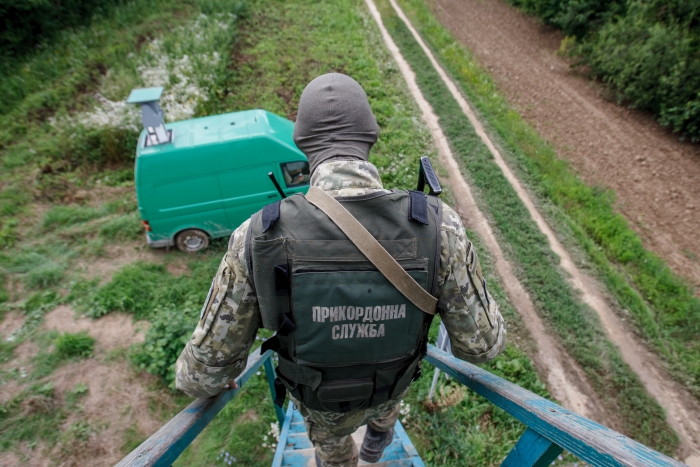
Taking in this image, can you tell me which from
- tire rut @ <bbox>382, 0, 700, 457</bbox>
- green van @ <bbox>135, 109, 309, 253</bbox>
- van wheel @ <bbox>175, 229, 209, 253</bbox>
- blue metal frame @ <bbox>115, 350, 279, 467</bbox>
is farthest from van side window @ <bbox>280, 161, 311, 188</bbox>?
blue metal frame @ <bbox>115, 350, 279, 467</bbox>

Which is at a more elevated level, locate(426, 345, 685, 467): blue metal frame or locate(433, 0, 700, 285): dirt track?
locate(426, 345, 685, 467): blue metal frame

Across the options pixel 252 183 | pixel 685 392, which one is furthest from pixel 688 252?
pixel 252 183

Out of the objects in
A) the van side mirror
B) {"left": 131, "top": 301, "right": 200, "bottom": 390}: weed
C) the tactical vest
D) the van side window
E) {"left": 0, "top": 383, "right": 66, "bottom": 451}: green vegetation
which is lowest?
{"left": 0, "top": 383, "right": 66, "bottom": 451}: green vegetation

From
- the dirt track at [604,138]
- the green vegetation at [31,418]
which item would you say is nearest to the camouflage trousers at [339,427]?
the green vegetation at [31,418]

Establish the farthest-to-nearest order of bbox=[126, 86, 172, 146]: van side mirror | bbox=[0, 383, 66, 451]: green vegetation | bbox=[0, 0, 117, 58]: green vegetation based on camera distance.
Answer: bbox=[0, 0, 117, 58]: green vegetation < bbox=[126, 86, 172, 146]: van side mirror < bbox=[0, 383, 66, 451]: green vegetation

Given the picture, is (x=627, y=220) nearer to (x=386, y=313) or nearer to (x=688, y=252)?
(x=688, y=252)

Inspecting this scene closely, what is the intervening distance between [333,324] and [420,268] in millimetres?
462

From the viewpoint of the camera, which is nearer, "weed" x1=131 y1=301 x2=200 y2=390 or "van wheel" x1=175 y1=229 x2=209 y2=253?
"weed" x1=131 y1=301 x2=200 y2=390

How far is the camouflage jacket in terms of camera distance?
1.76m

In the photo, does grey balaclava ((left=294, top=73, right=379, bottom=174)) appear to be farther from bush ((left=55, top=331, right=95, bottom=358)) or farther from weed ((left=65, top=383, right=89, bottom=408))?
bush ((left=55, top=331, right=95, bottom=358))

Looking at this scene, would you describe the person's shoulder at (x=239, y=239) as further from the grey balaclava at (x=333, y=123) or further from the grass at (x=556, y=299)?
the grass at (x=556, y=299)

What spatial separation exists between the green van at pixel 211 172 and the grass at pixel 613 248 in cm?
558

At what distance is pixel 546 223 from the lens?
7.92 meters

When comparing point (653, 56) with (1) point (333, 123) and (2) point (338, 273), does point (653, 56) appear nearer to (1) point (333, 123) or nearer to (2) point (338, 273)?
(1) point (333, 123)
